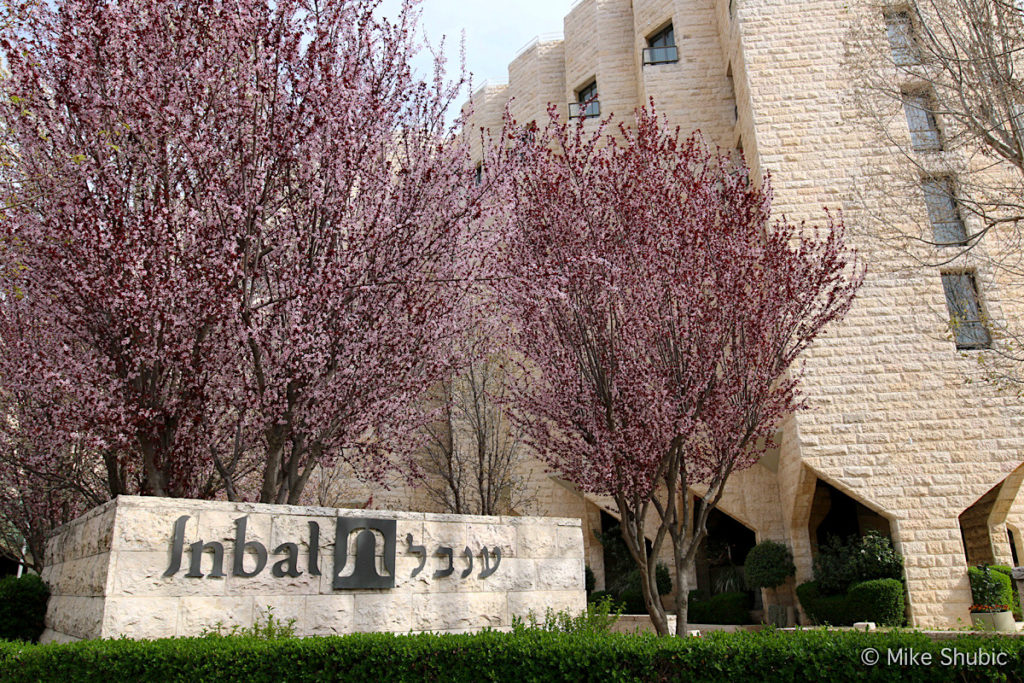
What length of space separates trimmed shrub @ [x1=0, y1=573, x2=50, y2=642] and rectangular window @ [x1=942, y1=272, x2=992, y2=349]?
16297 mm

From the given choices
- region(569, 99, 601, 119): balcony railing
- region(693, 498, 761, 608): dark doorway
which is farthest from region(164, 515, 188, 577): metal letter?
region(569, 99, 601, 119): balcony railing

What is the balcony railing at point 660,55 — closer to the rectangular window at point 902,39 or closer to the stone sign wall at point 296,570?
the rectangular window at point 902,39

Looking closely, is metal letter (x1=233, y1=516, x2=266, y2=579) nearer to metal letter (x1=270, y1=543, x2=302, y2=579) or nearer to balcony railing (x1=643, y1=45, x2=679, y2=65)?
metal letter (x1=270, y1=543, x2=302, y2=579)

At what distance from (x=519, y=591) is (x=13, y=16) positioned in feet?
27.2

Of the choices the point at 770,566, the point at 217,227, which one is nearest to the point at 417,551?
the point at 217,227

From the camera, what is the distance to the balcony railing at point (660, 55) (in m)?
22.0

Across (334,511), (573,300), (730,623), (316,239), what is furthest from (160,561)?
(730,623)

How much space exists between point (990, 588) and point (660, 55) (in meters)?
16.2

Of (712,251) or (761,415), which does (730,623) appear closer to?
(761,415)

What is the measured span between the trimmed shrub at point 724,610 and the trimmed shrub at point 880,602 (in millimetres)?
3937

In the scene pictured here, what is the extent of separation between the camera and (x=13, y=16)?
26.5ft

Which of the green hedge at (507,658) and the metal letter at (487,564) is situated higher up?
the metal letter at (487,564)

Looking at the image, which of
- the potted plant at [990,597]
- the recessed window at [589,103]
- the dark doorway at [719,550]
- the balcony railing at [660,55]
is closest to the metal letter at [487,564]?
the potted plant at [990,597]

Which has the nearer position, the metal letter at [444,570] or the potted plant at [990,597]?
the metal letter at [444,570]
